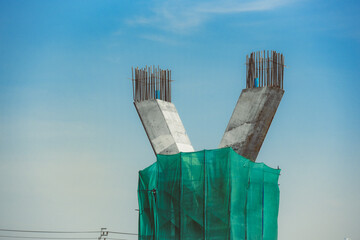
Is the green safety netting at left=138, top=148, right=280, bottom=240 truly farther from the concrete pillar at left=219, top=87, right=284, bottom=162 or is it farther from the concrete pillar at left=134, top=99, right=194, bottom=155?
the concrete pillar at left=134, top=99, right=194, bottom=155

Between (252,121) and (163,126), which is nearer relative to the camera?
(252,121)

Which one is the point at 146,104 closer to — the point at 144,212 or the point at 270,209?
the point at 144,212

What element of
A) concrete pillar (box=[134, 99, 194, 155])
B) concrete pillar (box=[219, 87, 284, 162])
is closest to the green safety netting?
concrete pillar (box=[219, 87, 284, 162])

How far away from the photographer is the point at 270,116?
735 inches

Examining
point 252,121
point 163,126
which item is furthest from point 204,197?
point 163,126

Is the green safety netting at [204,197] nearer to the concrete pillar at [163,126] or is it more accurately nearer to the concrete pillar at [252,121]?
the concrete pillar at [252,121]

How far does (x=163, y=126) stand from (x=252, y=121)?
3014 mm

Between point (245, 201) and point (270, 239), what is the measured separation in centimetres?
220

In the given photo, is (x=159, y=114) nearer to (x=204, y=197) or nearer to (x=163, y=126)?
(x=163, y=126)

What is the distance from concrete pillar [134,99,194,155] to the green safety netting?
1540mm

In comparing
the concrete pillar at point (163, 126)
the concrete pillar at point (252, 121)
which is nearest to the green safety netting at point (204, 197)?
the concrete pillar at point (252, 121)

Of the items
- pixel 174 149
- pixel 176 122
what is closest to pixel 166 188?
pixel 174 149

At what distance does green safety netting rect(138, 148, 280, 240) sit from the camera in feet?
54.8

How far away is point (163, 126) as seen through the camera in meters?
19.8
